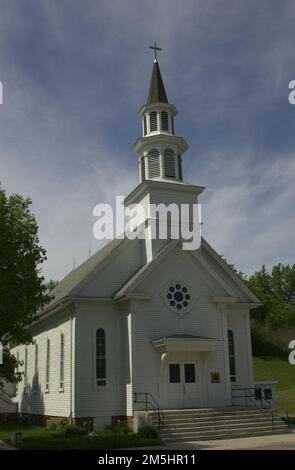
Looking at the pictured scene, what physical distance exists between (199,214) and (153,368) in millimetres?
8674

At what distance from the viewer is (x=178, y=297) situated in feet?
87.9

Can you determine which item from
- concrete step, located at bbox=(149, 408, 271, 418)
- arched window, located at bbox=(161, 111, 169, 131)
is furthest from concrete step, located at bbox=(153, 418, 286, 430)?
arched window, located at bbox=(161, 111, 169, 131)

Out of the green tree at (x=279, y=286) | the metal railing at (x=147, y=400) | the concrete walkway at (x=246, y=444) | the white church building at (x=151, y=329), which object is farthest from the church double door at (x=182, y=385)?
the green tree at (x=279, y=286)

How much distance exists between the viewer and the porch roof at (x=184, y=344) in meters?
24.8

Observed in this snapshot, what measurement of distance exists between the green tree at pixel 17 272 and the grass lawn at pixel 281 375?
60.1 feet

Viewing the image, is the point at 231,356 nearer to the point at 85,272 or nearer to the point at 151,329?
the point at 151,329

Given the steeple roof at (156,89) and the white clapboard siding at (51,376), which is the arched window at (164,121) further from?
the white clapboard siding at (51,376)

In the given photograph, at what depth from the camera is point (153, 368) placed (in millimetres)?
25344

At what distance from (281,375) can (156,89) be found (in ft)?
92.8

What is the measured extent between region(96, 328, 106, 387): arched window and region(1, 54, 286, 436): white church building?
0.15 ft

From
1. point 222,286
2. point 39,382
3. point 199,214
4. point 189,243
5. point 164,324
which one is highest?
point 199,214

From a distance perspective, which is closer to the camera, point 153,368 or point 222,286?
point 153,368
